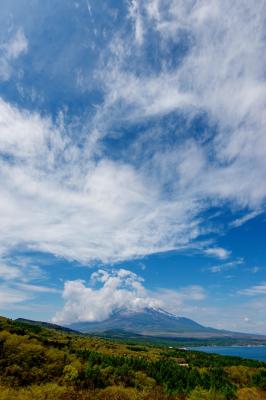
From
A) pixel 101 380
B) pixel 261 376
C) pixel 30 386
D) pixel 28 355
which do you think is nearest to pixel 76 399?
pixel 30 386

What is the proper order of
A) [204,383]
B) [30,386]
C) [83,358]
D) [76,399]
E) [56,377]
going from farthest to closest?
[204,383] → [83,358] → [56,377] → [30,386] → [76,399]

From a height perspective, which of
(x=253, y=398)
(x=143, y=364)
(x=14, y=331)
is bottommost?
(x=253, y=398)

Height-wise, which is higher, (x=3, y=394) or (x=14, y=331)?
(x=14, y=331)

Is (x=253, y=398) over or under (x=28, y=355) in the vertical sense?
under

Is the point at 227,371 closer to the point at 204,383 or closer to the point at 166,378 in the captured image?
the point at 204,383

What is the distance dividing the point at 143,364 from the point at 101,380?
22.7 meters

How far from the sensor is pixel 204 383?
56969 mm

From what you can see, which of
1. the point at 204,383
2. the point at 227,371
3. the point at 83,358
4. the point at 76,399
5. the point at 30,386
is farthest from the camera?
the point at 227,371

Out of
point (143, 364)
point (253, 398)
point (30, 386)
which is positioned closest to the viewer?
point (30, 386)

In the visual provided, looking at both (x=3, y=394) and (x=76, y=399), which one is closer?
(x=3, y=394)

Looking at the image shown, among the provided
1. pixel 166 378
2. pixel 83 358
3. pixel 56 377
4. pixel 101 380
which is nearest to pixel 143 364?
pixel 166 378

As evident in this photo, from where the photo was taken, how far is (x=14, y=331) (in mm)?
52688

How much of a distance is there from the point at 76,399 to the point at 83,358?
2032cm

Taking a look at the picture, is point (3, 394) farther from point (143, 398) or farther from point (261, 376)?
point (261, 376)
